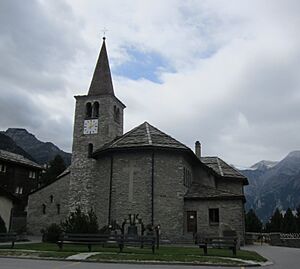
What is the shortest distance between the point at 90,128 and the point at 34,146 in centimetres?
10815

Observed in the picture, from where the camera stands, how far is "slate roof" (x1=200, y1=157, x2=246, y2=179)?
48.9 m

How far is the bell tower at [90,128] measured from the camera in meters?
40.6

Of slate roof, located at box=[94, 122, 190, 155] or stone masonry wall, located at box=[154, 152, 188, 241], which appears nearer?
stone masonry wall, located at box=[154, 152, 188, 241]

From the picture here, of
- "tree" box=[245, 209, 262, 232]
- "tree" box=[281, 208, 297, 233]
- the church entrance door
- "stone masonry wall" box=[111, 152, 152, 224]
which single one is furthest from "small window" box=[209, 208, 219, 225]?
"tree" box=[245, 209, 262, 232]

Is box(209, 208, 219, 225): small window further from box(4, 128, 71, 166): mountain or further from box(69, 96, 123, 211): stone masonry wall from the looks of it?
box(4, 128, 71, 166): mountain

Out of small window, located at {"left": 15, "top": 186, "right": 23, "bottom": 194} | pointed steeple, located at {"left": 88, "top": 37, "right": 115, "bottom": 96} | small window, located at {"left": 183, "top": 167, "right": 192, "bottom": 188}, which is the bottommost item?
small window, located at {"left": 183, "top": 167, "right": 192, "bottom": 188}

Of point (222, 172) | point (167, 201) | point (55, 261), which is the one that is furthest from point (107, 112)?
point (55, 261)

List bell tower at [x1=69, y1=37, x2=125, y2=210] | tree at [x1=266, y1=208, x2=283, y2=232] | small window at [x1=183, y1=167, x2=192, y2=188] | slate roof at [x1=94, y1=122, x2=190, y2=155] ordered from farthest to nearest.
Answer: tree at [x1=266, y1=208, x2=283, y2=232] < bell tower at [x1=69, y1=37, x2=125, y2=210] < small window at [x1=183, y1=167, x2=192, y2=188] < slate roof at [x1=94, y1=122, x2=190, y2=155]

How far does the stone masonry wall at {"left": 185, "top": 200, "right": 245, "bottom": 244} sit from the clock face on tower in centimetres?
1368

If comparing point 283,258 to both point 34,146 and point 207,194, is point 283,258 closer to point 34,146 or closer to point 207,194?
point 207,194

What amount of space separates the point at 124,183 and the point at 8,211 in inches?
467

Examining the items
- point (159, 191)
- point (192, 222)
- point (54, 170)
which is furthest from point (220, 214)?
point (54, 170)

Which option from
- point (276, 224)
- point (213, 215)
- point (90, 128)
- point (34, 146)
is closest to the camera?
point (213, 215)

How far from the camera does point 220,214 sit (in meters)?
32.4
